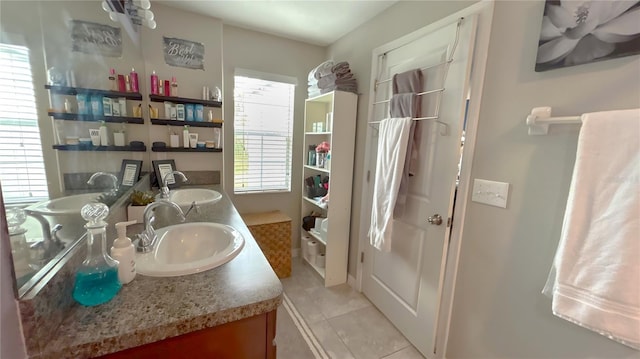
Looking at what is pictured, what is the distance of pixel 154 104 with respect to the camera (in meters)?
1.99

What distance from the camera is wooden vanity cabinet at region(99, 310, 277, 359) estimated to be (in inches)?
23.8

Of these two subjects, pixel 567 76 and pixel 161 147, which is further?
pixel 161 147

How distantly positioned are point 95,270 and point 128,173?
1041mm

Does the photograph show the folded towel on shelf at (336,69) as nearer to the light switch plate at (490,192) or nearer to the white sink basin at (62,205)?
the light switch plate at (490,192)

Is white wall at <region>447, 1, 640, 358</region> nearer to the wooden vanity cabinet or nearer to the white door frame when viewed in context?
the white door frame

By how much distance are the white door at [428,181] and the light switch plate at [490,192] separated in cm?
11

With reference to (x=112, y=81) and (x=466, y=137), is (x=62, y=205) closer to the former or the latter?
(x=112, y=81)

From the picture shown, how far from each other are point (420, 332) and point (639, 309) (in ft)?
3.55

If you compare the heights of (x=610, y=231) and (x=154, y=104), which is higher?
(x=154, y=104)

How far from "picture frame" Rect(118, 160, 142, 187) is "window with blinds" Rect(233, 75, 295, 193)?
0.94 metres

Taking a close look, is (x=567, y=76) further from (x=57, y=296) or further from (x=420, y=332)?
(x=57, y=296)

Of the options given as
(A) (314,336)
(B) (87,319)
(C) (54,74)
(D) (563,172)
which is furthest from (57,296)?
(D) (563,172)

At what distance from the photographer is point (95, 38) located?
1.07 metres

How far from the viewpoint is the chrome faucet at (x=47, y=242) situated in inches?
22.4
